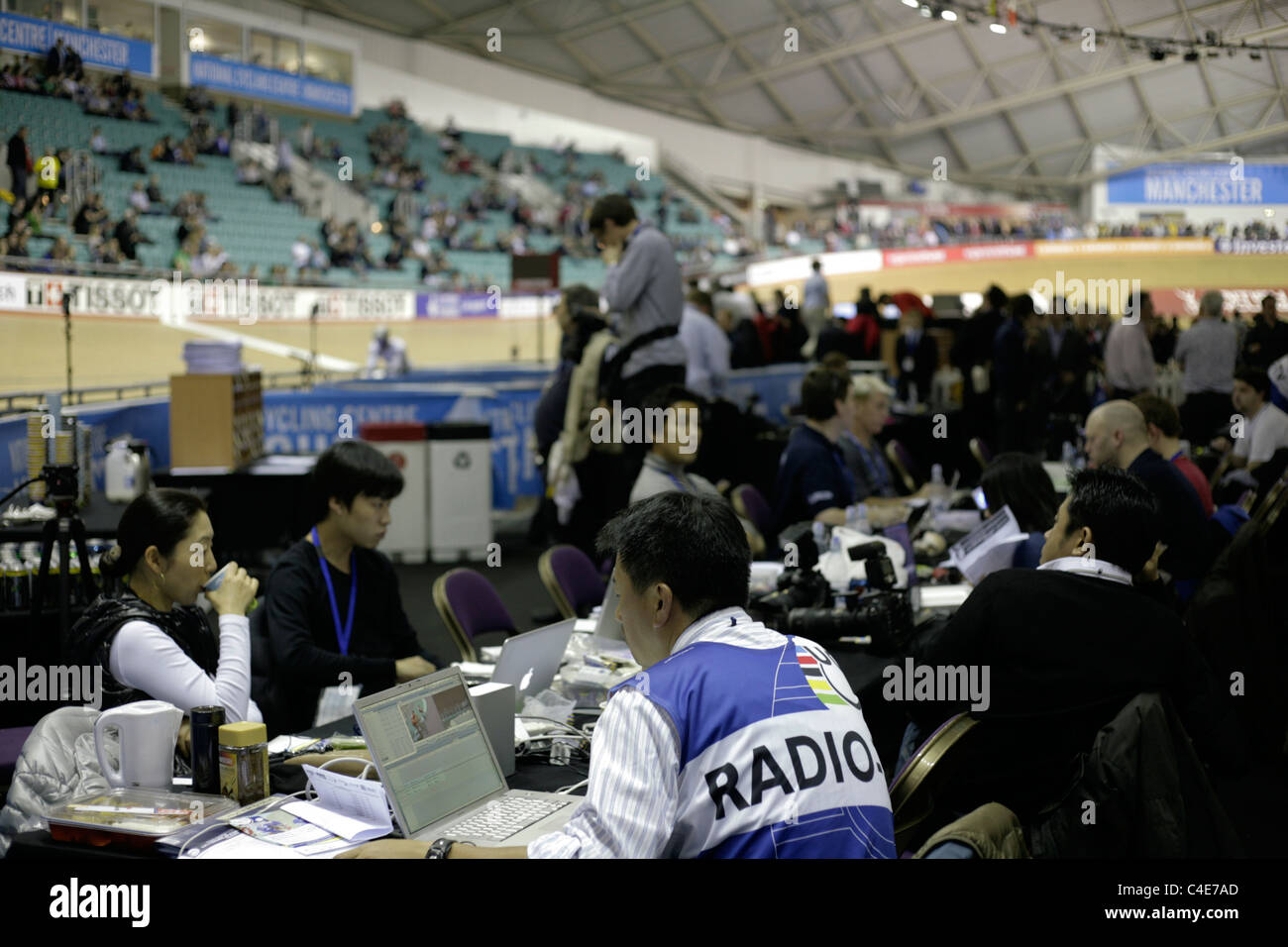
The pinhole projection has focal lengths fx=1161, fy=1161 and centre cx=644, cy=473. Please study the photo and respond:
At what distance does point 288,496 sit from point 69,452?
1.83 metres

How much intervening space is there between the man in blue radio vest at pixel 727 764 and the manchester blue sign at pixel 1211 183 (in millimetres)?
6776

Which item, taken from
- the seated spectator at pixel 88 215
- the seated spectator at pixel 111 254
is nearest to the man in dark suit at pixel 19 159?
the seated spectator at pixel 88 215

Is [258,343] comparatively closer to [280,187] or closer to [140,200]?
[140,200]

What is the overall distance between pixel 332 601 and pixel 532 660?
810 mm

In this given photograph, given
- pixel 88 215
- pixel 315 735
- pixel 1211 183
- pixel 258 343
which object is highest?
pixel 1211 183

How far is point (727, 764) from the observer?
4.91 ft

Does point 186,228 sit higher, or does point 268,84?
point 268,84

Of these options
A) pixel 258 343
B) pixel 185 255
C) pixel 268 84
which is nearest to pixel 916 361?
pixel 258 343

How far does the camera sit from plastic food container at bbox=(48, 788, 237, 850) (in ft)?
5.89

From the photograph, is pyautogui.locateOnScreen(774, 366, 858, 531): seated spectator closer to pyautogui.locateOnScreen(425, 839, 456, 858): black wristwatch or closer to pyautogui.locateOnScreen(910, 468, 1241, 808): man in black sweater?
pyautogui.locateOnScreen(910, 468, 1241, 808): man in black sweater

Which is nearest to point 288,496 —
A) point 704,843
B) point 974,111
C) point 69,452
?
point 69,452

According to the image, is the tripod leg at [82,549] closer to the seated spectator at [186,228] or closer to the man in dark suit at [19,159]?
the man in dark suit at [19,159]

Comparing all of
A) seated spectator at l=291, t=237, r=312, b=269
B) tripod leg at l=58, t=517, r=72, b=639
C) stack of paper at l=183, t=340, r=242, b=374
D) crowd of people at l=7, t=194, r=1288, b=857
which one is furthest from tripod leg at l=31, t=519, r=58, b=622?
seated spectator at l=291, t=237, r=312, b=269

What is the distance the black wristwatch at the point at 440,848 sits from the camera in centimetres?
166
